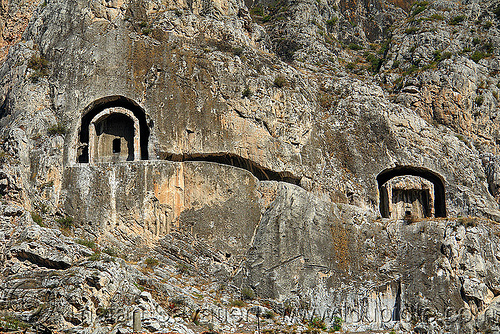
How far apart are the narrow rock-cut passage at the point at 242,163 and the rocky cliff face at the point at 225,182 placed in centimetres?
11

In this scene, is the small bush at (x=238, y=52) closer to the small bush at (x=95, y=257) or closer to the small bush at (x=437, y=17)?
the small bush at (x=95, y=257)

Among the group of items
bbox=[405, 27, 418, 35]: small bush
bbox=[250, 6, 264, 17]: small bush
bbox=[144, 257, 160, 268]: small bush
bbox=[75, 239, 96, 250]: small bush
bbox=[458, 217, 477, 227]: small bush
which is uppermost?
bbox=[250, 6, 264, 17]: small bush

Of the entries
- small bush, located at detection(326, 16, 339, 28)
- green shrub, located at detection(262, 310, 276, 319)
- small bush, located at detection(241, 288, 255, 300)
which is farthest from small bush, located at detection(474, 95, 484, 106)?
green shrub, located at detection(262, 310, 276, 319)

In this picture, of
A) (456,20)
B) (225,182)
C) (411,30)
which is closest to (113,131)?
(225,182)

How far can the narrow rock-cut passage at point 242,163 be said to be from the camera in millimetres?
39469

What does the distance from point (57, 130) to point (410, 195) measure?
20271mm

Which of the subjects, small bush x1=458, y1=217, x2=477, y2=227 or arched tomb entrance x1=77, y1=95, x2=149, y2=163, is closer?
small bush x1=458, y1=217, x2=477, y2=227

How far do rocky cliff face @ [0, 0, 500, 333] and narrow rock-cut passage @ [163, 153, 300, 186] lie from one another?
114 mm

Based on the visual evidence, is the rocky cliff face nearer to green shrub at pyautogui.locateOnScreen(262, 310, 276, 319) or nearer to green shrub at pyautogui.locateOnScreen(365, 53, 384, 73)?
green shrub at pyautogui.locateOnScreen(262, 310, 276, 319)

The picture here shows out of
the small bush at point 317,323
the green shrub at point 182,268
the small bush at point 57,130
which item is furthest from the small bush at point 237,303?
the small bush at point 57,130

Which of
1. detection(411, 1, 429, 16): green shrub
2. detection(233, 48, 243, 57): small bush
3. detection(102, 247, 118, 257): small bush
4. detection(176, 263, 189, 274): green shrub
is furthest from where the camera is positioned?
detection(411, 1, 429, 16): green shrub

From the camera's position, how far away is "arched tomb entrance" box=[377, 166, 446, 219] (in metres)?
42.8

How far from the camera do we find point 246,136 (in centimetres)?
4025

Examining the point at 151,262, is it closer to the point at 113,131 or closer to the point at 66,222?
the point at 66,222
